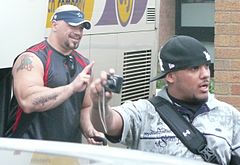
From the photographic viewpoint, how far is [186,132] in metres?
3.95

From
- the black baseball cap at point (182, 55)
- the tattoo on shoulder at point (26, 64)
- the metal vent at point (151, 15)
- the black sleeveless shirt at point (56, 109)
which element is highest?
the metal vent at point (151, 15)

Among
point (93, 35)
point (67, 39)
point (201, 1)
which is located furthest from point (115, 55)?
point (201, 1)

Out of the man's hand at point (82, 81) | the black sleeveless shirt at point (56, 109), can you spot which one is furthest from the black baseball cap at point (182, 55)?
the black sleeveless shirt at point (56, 109)

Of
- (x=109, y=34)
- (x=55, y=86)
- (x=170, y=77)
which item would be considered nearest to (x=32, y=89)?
(x=55, y=86)

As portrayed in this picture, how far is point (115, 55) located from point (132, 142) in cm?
270

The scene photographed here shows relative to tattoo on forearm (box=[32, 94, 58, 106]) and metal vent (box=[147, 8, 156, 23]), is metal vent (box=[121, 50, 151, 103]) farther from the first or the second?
tattoo on forearm (box=[32, 94, 58, 106])

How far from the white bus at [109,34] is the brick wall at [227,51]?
0.70m

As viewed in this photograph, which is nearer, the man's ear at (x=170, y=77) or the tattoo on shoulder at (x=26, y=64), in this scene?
the man's ear at (x=170, y=77)

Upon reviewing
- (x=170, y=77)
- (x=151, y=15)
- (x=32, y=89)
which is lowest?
(x=32, y=89)

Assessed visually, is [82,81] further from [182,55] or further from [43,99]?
[182,55]

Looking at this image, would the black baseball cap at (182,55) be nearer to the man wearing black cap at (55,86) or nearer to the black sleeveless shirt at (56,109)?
the man wearing black cap at (55,86)

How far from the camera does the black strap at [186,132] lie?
390cm

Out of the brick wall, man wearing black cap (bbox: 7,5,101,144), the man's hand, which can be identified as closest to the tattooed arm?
man wearing black cap (bbox: 7,5,101,144)

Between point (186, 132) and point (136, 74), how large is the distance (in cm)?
344
